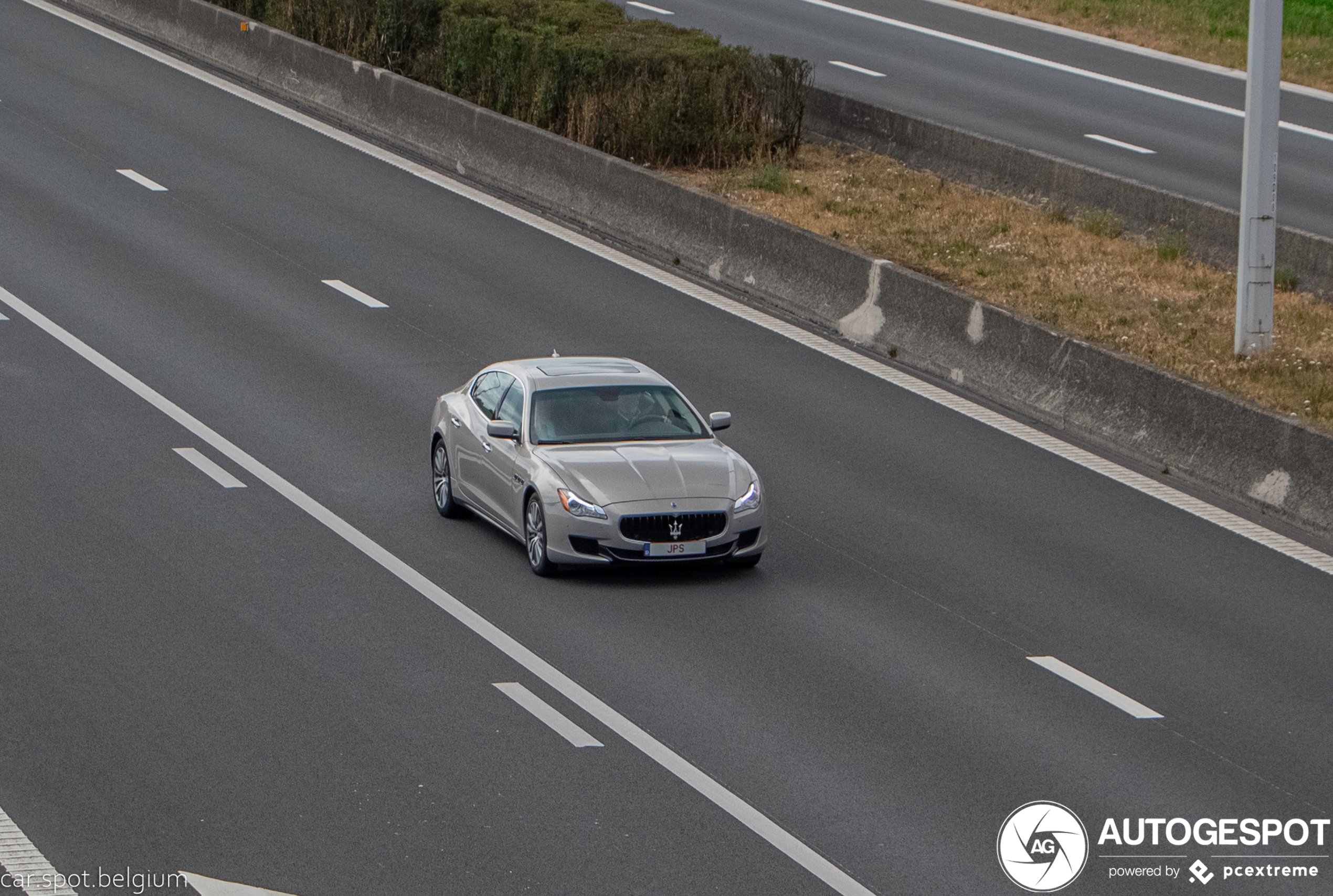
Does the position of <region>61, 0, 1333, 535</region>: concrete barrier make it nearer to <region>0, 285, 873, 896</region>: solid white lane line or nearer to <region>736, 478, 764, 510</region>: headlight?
<region>736, 478, 764, 510</region>: headlight

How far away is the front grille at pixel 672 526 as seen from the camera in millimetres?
13602

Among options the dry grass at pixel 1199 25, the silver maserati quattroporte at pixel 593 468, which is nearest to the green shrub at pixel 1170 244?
the silver maserati quattroporte at pixel 593 468

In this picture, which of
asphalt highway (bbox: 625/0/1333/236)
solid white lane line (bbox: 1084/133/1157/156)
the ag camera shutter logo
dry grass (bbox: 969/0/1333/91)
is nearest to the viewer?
the ag camera shutter logo

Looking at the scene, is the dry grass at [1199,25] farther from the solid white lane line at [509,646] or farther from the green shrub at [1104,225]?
the solid white lane line at [509,646]

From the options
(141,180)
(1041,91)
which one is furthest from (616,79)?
(1041,91)

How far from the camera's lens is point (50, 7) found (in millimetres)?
39906

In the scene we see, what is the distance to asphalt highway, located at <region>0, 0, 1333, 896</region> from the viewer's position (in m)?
9.51

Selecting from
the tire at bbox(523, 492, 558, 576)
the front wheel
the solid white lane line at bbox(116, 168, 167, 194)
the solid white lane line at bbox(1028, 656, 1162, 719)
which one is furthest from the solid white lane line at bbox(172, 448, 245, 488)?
the solid white lane line at bbox(116, 168, 167, 194)

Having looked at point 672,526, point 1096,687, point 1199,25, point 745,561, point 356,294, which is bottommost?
point 356,294

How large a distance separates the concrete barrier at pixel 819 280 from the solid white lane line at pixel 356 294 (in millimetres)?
4025

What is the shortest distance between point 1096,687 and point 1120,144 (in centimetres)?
2111

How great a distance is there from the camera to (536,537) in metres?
13.9

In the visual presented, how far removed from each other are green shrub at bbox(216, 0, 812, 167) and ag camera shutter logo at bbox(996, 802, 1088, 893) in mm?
18840

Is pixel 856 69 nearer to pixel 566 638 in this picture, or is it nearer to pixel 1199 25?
pixel 1199 25
